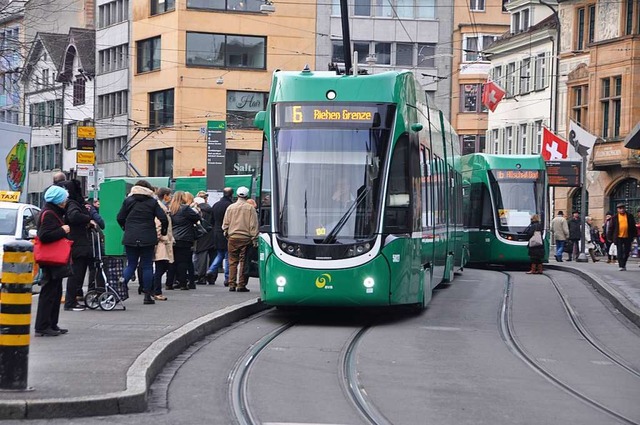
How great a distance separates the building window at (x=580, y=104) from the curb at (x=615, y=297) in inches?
980

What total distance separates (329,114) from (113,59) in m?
58.3

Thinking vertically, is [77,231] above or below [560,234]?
above

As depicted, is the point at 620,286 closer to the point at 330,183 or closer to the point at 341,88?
the point at 341,88

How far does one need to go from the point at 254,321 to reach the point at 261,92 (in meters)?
51.1

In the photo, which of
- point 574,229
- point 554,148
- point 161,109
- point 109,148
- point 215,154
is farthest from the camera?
point 109,148

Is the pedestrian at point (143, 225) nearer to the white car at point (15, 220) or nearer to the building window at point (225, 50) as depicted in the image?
the white car at point (15, 220)

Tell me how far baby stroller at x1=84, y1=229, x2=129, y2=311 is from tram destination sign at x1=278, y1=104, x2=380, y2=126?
2.98 metres

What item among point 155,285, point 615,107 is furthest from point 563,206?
point 155,285

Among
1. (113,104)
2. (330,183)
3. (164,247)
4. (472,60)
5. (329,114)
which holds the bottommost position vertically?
(164,247)

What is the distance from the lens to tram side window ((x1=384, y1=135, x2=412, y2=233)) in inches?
675

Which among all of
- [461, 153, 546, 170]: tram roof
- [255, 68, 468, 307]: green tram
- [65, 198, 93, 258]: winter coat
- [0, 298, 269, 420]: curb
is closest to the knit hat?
[0, 298, 269, 420]: curb

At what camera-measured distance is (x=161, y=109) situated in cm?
6950

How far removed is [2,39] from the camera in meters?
25.6

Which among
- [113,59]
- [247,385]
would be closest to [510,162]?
[247,385]
